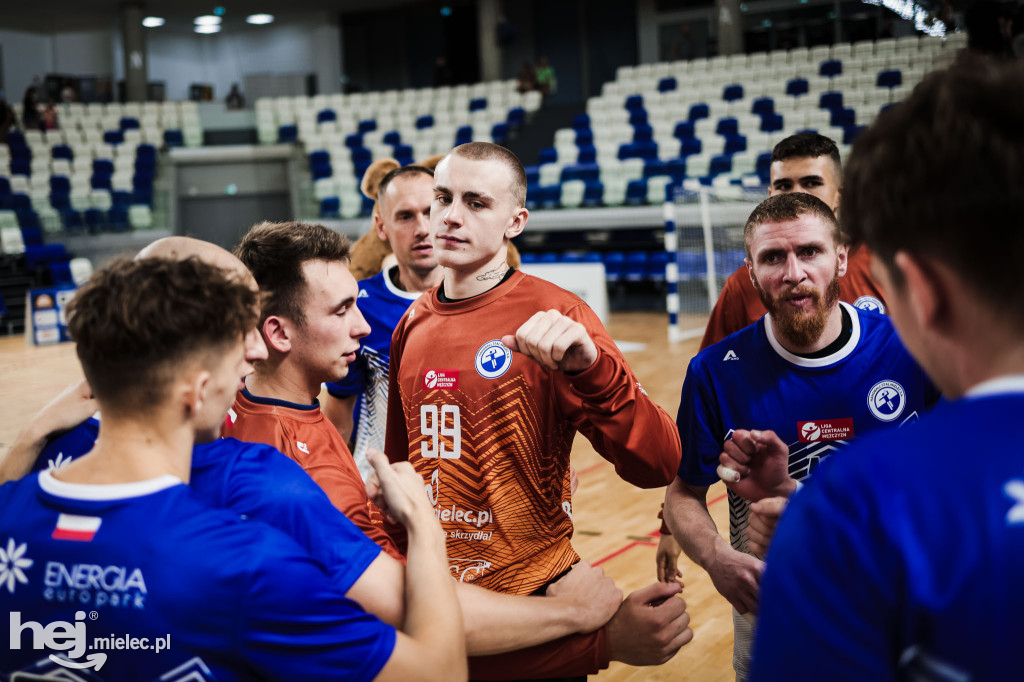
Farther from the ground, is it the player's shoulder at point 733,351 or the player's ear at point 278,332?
the player's ear at point 278,332

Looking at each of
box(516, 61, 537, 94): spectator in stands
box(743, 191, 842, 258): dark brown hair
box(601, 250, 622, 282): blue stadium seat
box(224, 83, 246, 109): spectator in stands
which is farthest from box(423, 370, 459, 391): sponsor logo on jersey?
box(224, 83, 246, 109): spectator in stands

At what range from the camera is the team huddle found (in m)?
0.86

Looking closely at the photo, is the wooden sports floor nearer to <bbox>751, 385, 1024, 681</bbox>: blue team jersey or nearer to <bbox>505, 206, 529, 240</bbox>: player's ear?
<bbox>505, 206, 529, 240</bbox>: player's ear

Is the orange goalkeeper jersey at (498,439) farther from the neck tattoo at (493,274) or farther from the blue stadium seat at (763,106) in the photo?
the blue stadium seat at (763,106)

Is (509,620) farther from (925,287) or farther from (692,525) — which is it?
(925,287)

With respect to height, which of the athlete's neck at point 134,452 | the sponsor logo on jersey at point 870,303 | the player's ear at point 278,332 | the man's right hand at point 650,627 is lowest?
the man's right hand at point 650,627

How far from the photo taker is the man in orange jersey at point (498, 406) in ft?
7.15

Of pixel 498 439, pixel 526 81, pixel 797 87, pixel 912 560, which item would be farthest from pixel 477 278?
pixel 526 81

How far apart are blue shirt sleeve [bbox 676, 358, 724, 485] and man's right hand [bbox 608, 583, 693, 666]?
631 millimetres

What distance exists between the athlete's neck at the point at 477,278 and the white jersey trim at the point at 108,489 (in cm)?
133

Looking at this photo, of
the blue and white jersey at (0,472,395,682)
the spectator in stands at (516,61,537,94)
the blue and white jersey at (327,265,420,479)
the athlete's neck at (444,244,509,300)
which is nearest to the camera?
the blue and white jersey at (0,472,395,682)

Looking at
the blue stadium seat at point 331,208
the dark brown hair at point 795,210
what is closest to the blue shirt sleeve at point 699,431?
the dark brown hair at point 795,210

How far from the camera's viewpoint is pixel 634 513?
6.19 m

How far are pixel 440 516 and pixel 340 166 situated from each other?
1865 centimetres
